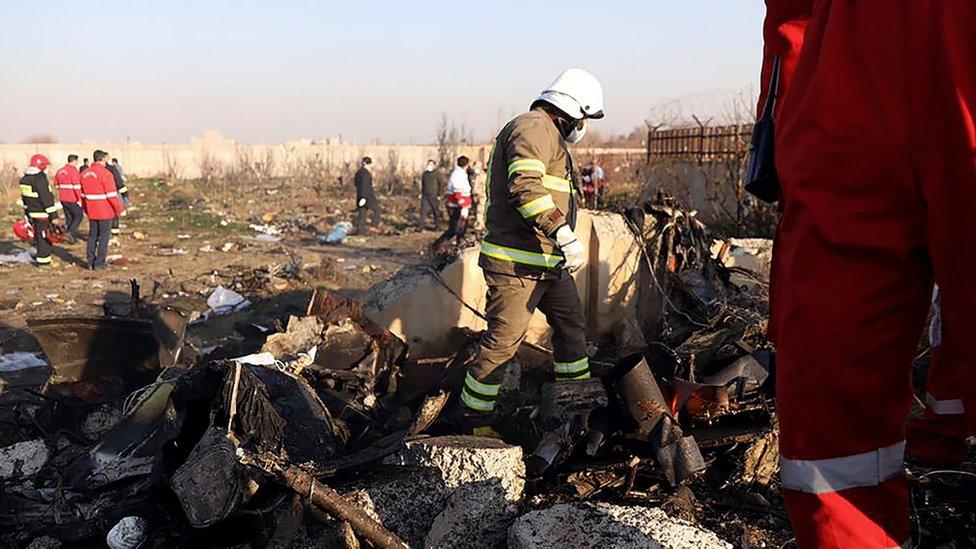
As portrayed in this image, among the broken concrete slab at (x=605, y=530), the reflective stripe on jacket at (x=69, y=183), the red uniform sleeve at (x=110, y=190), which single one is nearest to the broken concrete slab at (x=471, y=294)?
the broken concrete slab at (x=605, y=530)

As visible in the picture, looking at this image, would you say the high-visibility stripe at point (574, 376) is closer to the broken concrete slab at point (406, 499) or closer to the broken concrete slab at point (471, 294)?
the broken concrete slab at point (471, 294)

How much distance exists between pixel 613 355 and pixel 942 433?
2.66m

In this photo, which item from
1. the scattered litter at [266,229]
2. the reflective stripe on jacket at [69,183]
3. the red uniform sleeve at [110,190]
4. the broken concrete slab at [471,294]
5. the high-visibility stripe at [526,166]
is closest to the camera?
the high-visibility stripe at [526,166]

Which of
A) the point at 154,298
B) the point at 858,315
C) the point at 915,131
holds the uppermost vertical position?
the point at 915,131

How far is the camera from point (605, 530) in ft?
7.07

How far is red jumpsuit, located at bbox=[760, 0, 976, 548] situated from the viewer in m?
1.15

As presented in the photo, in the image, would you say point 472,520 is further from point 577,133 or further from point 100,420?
point 100,420

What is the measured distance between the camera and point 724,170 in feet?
38.9

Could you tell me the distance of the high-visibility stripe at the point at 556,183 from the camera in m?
3.62

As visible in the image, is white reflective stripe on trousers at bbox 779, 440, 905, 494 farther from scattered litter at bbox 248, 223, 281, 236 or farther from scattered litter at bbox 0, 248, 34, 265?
scattered litter at bbox 248, 223, 281, 236

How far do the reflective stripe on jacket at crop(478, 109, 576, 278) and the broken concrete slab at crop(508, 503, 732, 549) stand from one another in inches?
59.4

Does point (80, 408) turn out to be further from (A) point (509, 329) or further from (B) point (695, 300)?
(B) point (695, 300)

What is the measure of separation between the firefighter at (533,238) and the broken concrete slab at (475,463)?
35.1 inches

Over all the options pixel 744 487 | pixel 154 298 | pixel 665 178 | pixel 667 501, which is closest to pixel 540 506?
pixel 667 501
